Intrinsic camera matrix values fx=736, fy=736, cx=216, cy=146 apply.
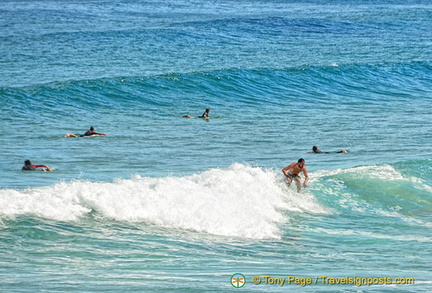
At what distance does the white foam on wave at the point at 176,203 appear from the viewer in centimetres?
1514

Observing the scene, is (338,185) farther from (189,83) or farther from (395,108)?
(189,83)

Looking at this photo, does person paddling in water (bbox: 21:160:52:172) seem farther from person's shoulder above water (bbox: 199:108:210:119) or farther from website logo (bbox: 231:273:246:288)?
person's shoulder above water (bbox: 199:108:210:119)

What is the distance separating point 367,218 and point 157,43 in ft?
121

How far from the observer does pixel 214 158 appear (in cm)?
2356

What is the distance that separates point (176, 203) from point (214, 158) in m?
7.33

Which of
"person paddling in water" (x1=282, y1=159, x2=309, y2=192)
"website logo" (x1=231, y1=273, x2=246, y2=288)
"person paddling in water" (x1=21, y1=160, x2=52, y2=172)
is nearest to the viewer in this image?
"website logo" (x1=231, y1=273, x2=246, y2=288)

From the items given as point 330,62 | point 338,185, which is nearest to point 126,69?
point 330,62

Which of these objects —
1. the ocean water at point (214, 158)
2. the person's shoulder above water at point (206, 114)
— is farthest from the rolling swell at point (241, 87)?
the person's shoulder above water at point (206, 114)

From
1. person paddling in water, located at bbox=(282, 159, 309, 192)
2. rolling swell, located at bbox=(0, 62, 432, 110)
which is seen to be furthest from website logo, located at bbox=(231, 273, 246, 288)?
rolling swell, located at bbox=(0, 62, 432, 110)

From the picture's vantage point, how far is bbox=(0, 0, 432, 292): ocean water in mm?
12812

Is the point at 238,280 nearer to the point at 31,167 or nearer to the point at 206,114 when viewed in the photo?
the point at 31,167

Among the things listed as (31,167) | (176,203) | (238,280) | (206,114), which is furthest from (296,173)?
(206,114)

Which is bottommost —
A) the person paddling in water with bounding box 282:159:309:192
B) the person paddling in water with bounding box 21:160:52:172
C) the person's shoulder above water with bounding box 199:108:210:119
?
the person paddling in water with bounding box 21:160:52:172

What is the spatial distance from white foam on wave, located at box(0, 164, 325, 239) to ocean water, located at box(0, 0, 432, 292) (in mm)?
45
